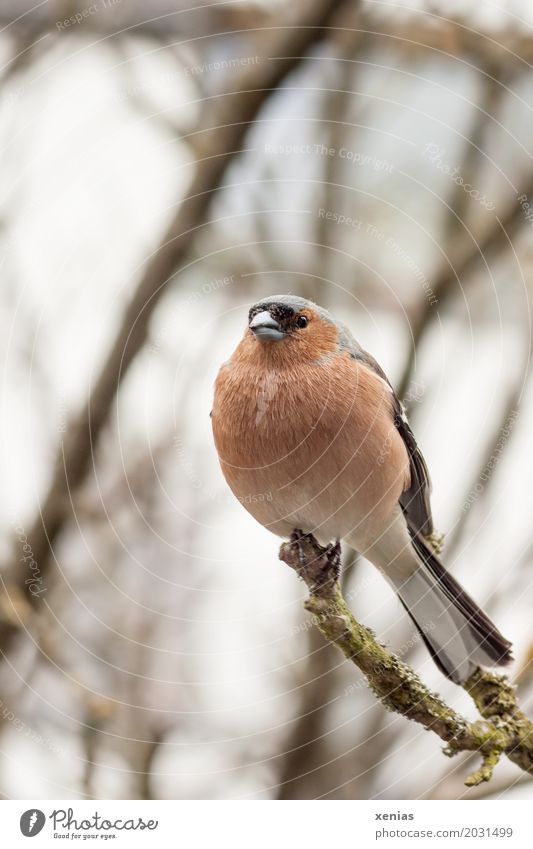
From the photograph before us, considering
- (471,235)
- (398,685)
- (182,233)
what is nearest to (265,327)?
(182,233)

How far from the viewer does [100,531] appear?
8.64ft

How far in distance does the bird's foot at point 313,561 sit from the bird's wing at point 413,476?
277 mm

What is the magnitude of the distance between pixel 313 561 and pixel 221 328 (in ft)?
2.65

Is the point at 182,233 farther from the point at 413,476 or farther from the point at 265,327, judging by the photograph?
the point at 413,476

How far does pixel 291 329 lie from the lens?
1.87 m

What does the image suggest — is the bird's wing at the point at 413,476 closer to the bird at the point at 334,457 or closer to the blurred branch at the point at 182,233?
the bird at the point at 334,457

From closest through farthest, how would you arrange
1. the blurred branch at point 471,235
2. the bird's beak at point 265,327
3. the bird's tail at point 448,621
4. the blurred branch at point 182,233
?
the bird's beak at point 265,327 → the bird's tail at point 448,621 → the blurred branch at point 182,233 → the blurred branch at point 471,235

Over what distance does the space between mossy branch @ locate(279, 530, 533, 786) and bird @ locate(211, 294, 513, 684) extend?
0.09m

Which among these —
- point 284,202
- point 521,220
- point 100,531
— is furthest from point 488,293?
point 100,531

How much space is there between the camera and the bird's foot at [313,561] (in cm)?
179

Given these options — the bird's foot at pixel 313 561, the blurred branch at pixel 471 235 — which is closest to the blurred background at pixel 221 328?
the blurred branch at pixel 471 235

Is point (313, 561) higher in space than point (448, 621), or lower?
higher

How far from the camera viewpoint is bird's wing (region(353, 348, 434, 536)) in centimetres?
205
